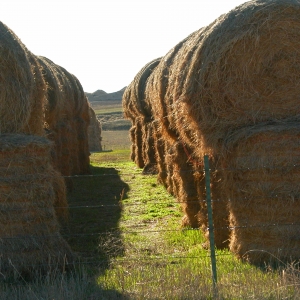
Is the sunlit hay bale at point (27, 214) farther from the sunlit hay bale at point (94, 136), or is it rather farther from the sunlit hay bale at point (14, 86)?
the sunlit hay bale at point (94, 136)

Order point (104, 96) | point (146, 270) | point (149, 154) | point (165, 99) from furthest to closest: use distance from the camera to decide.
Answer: point (104, 96) < point (149, 154) < point (165, 99) < point (146, 270)

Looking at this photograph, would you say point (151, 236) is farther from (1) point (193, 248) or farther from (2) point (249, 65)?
(2) point (249, 65)

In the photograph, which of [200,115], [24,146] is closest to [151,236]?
[200,115]

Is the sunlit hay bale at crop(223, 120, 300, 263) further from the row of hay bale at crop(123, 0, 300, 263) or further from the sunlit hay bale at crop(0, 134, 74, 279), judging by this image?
the sunlit hay bale at crop(0, 134, 74, 279)

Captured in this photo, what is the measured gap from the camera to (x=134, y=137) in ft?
73.5

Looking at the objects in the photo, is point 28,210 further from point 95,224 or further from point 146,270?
point 95,224

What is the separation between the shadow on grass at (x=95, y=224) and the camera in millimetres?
7460

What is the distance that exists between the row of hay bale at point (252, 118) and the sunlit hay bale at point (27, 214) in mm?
2181

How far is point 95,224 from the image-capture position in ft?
32.6

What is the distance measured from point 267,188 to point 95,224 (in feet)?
13.2

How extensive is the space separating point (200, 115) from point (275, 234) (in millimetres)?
1888

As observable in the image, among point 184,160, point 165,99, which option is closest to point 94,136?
point 165,99

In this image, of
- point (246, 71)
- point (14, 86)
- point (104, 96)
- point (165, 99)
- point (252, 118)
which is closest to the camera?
point (252, 118)

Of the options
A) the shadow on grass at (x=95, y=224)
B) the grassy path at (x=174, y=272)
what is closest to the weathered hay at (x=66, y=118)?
the shadow on grass at (x=95, y=224)
